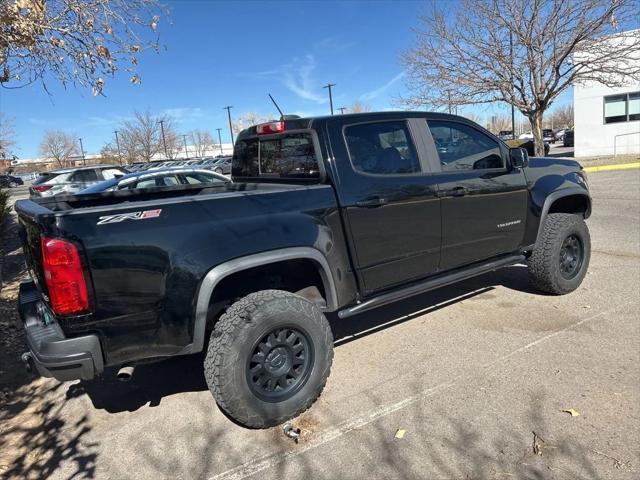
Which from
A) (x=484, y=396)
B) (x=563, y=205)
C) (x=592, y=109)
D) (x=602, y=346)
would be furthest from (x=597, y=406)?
(x=592, y=109)

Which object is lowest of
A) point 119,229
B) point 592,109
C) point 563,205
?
point 563,205

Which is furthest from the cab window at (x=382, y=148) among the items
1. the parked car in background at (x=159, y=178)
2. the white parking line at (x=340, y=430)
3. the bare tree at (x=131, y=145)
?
the bare tree at (x=131, y=145)

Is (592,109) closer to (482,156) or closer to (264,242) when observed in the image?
(482,156)

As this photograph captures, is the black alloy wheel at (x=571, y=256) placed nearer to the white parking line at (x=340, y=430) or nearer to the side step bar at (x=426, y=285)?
the side step bar at (x=426, y=285)

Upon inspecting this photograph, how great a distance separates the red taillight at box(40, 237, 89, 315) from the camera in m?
2.51

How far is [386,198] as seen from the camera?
362cm

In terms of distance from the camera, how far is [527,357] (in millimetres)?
3807

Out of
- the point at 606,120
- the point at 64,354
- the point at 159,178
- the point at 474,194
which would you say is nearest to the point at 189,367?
the point at 64,354

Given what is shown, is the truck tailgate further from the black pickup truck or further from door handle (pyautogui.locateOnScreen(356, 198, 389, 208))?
door handle (pyautogui.locateOnScreen(356, 198, 389, 208))

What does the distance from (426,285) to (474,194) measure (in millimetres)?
944

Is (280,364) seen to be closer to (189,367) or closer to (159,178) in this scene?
(189,367)

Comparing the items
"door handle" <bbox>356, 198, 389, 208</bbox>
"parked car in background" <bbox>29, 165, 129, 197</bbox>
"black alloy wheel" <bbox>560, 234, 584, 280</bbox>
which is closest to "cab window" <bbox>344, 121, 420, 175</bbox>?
"door handle" <bbox>356, 198, 389, 208</bbox>

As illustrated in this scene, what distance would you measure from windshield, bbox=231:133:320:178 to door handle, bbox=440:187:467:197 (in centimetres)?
113

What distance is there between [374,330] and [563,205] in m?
2.57
